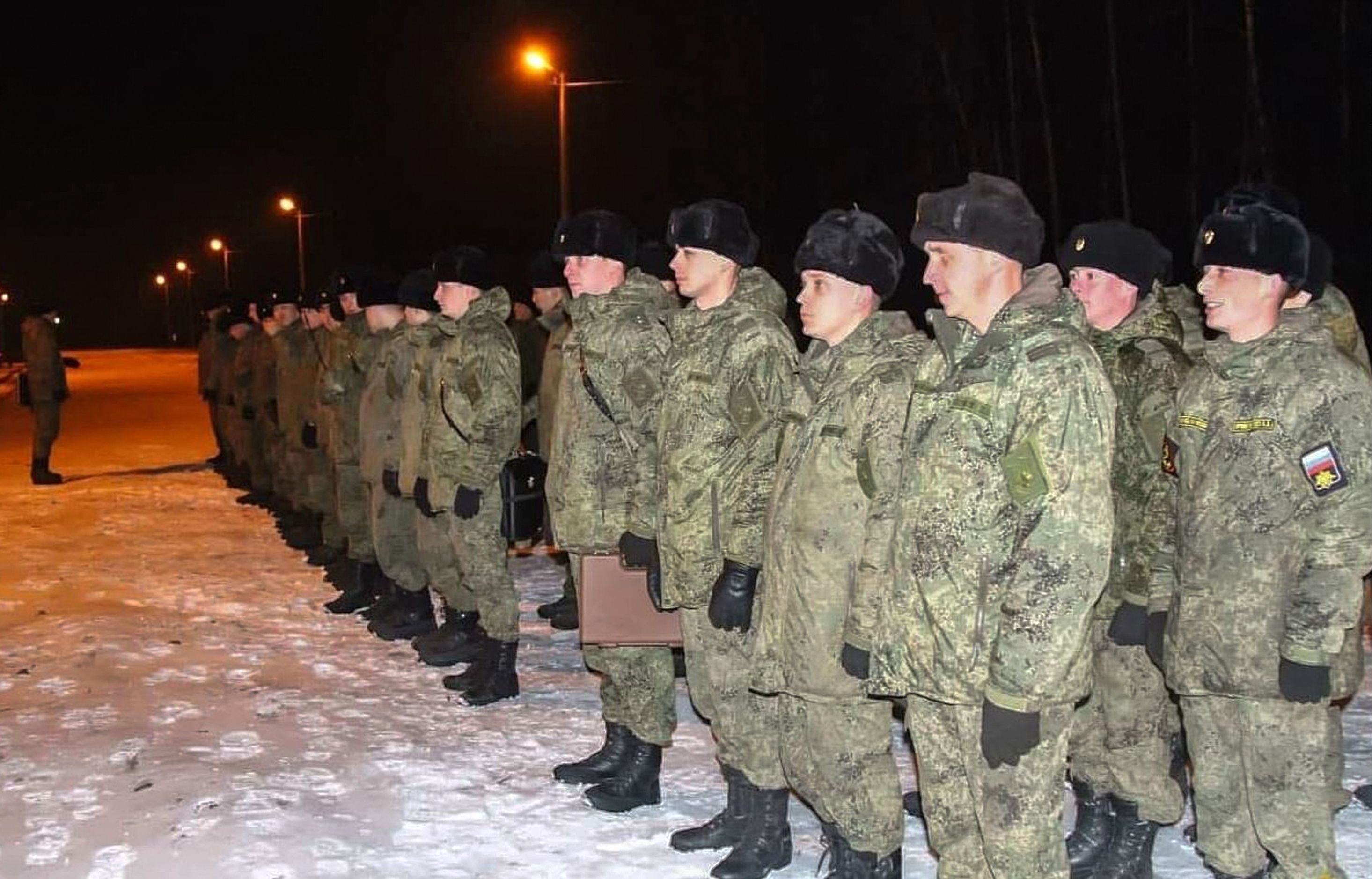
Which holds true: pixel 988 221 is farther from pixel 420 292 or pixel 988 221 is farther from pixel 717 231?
pixel 420 292

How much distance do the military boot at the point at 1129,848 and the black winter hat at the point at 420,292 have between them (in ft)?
16.2

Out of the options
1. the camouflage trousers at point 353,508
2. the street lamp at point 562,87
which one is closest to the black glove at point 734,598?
the camouflage trousers at point 353,508

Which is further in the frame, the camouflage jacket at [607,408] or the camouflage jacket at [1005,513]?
the camouflage jacket at [607,408]

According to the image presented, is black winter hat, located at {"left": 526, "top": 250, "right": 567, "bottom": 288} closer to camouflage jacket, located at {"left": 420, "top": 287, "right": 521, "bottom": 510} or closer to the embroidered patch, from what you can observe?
camouflage jacket, located at {"left": 420, "top": 287, "right": 521, "bottom": 510}

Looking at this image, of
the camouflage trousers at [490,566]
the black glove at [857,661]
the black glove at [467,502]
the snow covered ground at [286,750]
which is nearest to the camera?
the black glove at [857,661]

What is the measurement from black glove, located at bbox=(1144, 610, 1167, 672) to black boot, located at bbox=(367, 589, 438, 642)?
195 inches

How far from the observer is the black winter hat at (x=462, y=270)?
7.29 metres

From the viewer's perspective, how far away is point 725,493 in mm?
4734

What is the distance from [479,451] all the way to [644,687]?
1.87 meters

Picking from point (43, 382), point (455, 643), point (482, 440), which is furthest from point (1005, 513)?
point (43, 382)

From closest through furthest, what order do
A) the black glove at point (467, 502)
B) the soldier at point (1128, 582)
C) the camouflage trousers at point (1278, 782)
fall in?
the camouflage trousers at point (1278, 782) < the soldier at point (1128, 582) < the black glove at point (467, 502)

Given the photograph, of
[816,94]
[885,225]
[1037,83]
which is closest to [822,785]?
[885,225]

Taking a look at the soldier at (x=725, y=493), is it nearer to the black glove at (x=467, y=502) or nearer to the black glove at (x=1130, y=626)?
the black glove at (x=1130, y=626)

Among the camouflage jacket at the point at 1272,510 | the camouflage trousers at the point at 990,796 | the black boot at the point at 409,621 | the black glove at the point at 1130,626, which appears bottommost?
the black boot at the point at 409,621
